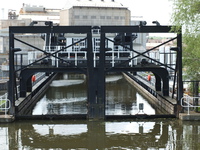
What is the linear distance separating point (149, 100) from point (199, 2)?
13.1 metres

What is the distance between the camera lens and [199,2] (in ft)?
66.4

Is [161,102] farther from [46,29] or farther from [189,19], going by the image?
[46,29]

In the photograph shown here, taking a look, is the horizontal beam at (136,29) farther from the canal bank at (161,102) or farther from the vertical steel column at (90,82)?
the canal bank at (161,102)

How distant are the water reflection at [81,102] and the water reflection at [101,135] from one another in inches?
191

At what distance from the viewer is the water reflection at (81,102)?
2613 cm

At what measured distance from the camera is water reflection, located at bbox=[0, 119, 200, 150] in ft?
52.9

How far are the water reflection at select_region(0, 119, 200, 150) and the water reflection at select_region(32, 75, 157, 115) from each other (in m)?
4.85

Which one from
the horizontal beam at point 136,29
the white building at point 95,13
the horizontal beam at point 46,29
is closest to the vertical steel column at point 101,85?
the horizontal beam at point 136,29

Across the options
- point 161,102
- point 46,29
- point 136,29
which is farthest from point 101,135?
point 161,102

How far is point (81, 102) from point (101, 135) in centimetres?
1225

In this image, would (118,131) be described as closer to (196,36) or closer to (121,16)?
(196,36)

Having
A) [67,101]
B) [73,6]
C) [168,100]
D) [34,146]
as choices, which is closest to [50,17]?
[73,6]

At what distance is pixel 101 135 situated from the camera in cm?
1811

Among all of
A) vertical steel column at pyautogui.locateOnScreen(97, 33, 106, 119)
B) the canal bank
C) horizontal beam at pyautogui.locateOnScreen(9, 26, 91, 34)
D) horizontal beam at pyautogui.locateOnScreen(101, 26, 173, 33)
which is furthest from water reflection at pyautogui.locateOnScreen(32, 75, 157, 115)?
horizontal beam at pyautogui.locateOnScreen(9, 26, 91, 34)
